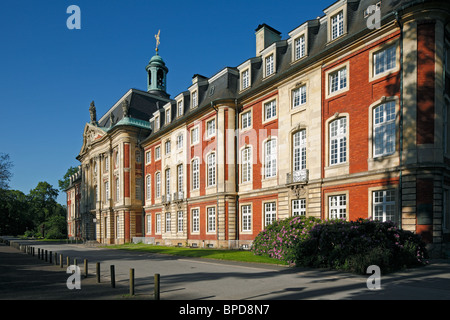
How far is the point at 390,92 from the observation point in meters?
18.2

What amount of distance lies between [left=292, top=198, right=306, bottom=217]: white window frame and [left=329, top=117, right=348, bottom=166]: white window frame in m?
3.26

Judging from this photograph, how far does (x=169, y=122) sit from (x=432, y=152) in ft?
92.9

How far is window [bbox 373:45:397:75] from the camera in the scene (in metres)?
18.4

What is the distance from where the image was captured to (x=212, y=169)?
102 ft

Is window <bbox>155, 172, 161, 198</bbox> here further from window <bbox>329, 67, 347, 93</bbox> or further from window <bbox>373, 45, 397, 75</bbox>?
window <bbox>373, 45, 397, 75</bbox>

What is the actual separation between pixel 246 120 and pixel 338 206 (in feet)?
37.3

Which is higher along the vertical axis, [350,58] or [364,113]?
[350,58]

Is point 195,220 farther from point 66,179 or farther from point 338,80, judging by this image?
point 66,179

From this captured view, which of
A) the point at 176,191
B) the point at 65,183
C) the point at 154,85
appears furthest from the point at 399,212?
the point at 65,183

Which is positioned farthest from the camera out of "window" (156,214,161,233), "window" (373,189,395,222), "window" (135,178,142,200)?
"window" (135,178,142,200)

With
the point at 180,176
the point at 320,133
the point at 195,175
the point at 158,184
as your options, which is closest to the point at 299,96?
the point at 320,133

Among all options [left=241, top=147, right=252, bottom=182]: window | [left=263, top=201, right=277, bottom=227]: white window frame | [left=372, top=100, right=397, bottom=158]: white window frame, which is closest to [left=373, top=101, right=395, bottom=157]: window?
[left=372, top=100, right=397, bottom=158]: white window frame
